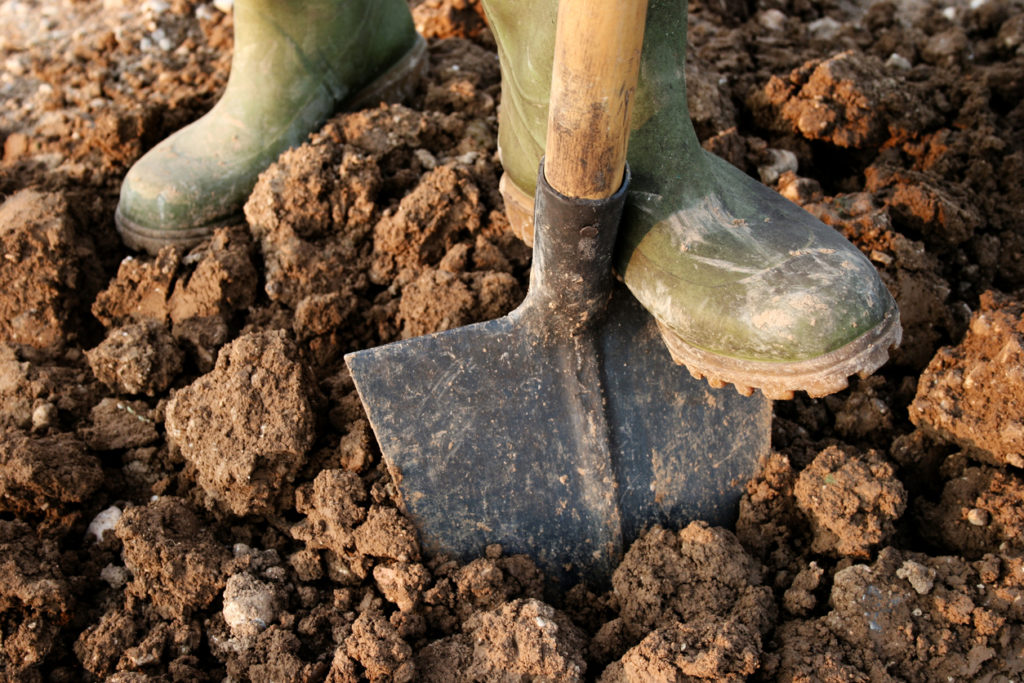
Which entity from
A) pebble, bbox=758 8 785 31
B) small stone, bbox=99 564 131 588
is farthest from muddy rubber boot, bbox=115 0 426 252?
pebble, bbox=758 8 785 31

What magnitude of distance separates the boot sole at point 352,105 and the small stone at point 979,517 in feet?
6.22

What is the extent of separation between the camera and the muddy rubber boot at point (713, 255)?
1405 millimetres

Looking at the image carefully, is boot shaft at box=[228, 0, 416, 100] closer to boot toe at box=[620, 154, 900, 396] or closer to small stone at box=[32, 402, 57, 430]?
small stone at box=[32, 402, 57, 430]

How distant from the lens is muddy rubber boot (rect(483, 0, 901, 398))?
1.41 m

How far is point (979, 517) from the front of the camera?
5.35ft

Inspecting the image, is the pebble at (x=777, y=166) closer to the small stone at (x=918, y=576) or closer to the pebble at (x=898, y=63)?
the pebble at (x=898, y=63)

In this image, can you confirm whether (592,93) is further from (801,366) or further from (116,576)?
(116,576)

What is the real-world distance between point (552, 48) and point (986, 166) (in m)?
1.40

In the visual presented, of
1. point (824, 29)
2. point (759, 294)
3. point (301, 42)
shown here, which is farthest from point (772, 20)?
point (759, 294)

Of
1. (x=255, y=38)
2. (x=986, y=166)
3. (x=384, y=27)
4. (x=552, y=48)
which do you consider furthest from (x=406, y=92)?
(x=986, y=166)

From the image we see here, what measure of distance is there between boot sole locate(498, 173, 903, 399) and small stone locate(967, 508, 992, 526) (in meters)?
0.45

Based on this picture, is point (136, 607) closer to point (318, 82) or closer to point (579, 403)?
point (579, 403)

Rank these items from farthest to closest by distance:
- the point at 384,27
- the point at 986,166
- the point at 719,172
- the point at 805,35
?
1. the point at 805,35
2. the point at 384,27
3. the point at 986,166
4. the point at 719,172

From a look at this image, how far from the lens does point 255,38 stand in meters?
2.20
